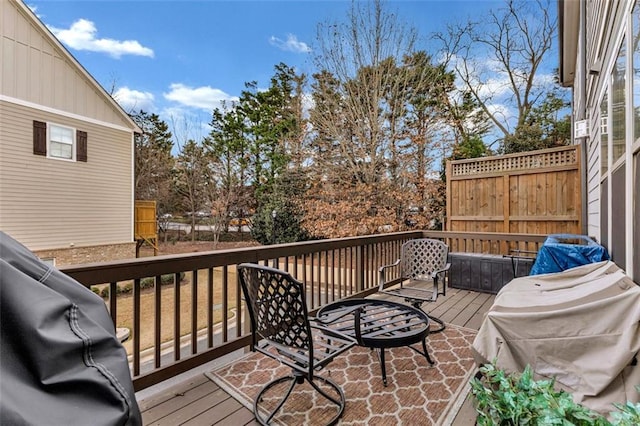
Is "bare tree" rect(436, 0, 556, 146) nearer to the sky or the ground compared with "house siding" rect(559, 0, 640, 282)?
nearer to the sky

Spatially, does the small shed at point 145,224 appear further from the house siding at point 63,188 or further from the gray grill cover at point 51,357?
the gray grill cover at point 51,357

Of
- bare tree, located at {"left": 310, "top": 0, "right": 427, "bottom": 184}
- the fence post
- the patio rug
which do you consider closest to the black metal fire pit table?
the patio rug

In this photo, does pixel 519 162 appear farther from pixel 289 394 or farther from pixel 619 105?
pixel 289 394

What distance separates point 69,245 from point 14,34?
5.58 metres

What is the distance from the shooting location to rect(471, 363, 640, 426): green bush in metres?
1.07

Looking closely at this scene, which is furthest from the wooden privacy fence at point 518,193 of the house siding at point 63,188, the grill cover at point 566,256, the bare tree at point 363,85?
the house siding at point 63,188

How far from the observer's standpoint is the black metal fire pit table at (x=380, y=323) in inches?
87.8

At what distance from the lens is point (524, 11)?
10.5 m

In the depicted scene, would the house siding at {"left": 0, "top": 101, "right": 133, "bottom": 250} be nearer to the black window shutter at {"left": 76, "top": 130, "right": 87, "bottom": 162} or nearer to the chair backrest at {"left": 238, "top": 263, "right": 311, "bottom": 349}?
the black window shutter at {"left": 76, "top": 130, "right": 87, "bottom": 162}

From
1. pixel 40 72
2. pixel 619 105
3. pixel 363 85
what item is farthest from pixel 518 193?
pixel 40 72

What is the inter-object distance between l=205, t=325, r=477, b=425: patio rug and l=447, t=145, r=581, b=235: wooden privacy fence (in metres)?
4.29

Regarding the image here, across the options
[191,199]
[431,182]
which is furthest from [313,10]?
[191,199]

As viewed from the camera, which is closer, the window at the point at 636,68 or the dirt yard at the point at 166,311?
the window at the point at 636,68

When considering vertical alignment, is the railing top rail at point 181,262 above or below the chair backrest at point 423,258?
above
